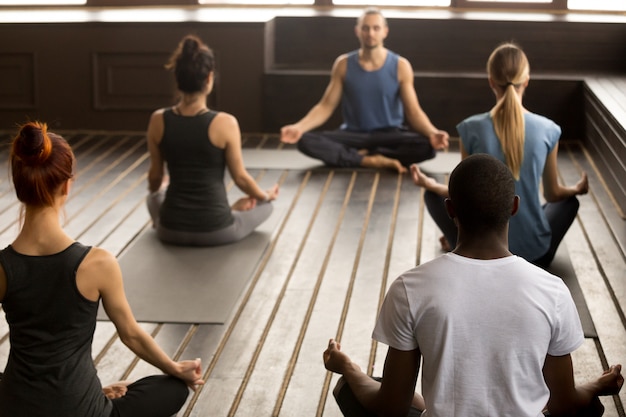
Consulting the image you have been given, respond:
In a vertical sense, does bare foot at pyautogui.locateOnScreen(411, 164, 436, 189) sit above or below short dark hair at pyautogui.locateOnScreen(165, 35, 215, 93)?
below

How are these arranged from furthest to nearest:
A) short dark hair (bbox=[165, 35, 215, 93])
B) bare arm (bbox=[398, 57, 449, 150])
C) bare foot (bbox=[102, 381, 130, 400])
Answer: bare arm (bbox=[398, 57, 449, 150]) → short dark hair (bbox=[165, 35, 215, 93]) → bare foot (bbox=[102, 381, 130, 400])

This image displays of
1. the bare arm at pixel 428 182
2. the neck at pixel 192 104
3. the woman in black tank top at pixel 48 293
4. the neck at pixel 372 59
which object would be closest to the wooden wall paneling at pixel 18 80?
the neck at pixel 372 59

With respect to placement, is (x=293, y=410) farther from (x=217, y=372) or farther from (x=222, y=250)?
(x=222, y=250)

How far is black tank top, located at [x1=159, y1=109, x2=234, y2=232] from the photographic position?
4.02 metres

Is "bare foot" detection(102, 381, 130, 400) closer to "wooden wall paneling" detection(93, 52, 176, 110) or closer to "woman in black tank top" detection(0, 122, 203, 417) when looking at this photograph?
"woman in black tank top" detection(0, 122, 203, 417)

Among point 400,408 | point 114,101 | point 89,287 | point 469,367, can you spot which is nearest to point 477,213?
point 469,367

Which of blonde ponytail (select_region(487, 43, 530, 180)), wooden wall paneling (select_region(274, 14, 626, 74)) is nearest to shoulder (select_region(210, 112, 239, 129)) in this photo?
blonde ponytail (select_region(487, 43, 530, 180))

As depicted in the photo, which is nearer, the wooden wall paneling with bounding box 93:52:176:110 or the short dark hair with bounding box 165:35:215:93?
the short dark hair with bounding box 165:35:215:93

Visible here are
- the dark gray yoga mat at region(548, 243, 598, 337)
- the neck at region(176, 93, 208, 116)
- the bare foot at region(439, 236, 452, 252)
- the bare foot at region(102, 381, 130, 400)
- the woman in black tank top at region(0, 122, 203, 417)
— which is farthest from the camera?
the bare foot at region(439, 236, 452, 252)

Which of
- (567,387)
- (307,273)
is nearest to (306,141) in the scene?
(307,273)

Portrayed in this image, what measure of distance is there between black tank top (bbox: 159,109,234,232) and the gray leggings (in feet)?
0.07

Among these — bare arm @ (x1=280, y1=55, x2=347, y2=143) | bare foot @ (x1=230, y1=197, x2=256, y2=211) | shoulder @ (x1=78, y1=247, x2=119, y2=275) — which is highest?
shoulder @ (x1=78, y1=247, x2=119, y2=275)

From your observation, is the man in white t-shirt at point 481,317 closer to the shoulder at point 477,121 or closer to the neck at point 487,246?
the neck at point 487,246

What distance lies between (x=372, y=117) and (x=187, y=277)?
85.9 inches
